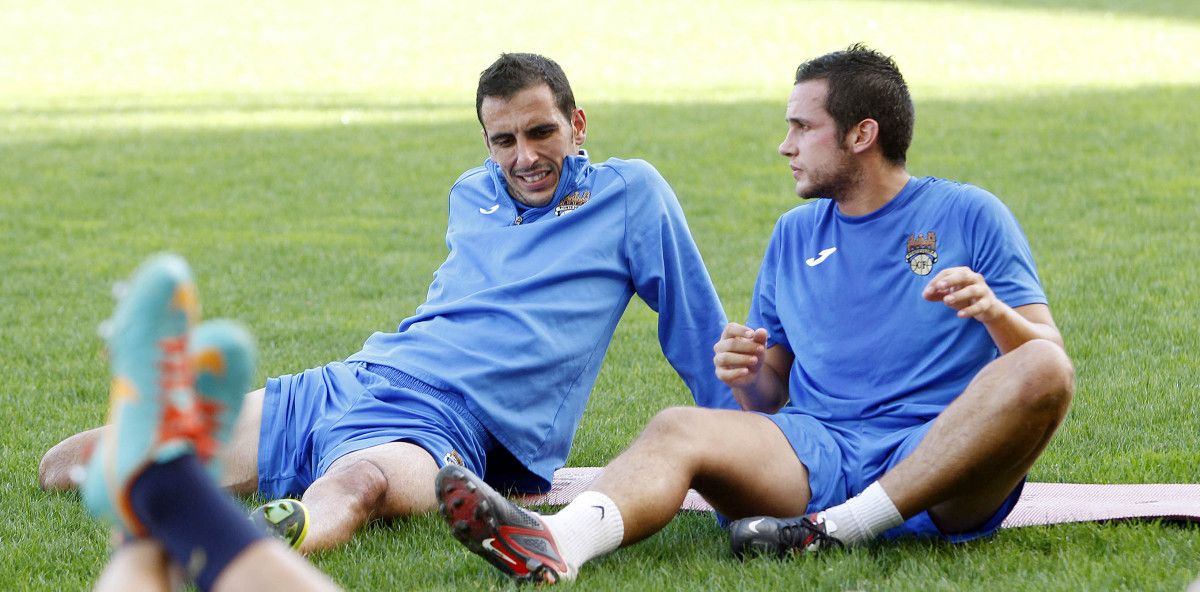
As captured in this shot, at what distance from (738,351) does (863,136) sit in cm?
73

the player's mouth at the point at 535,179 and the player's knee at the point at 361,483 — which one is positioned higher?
the player's mouth at the point at 535,179

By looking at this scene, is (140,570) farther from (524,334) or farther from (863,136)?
(863,136)

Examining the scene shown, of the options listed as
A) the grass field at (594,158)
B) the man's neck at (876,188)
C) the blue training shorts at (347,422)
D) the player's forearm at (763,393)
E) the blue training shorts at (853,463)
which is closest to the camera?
the blue training shorts at (853,463)

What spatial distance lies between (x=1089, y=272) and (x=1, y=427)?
18.0 feet

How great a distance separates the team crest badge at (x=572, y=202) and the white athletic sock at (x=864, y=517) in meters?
1.43

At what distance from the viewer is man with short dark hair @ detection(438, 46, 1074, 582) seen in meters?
3.49

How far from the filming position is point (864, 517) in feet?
12.2

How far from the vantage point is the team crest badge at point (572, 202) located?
469 centimetres

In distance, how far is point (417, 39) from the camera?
67.4 ft

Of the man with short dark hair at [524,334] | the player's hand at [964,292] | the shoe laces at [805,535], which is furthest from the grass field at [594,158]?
the player's hand at [964,292]


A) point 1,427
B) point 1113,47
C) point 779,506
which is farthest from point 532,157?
point 1113,47

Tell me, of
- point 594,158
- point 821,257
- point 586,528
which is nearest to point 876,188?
point 821,257

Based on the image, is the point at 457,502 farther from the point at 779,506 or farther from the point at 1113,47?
the point at 1113,47

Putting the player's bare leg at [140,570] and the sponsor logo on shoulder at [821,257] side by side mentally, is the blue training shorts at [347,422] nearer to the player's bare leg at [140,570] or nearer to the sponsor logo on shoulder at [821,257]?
the sponsor logo on shoulder at [821,257]
